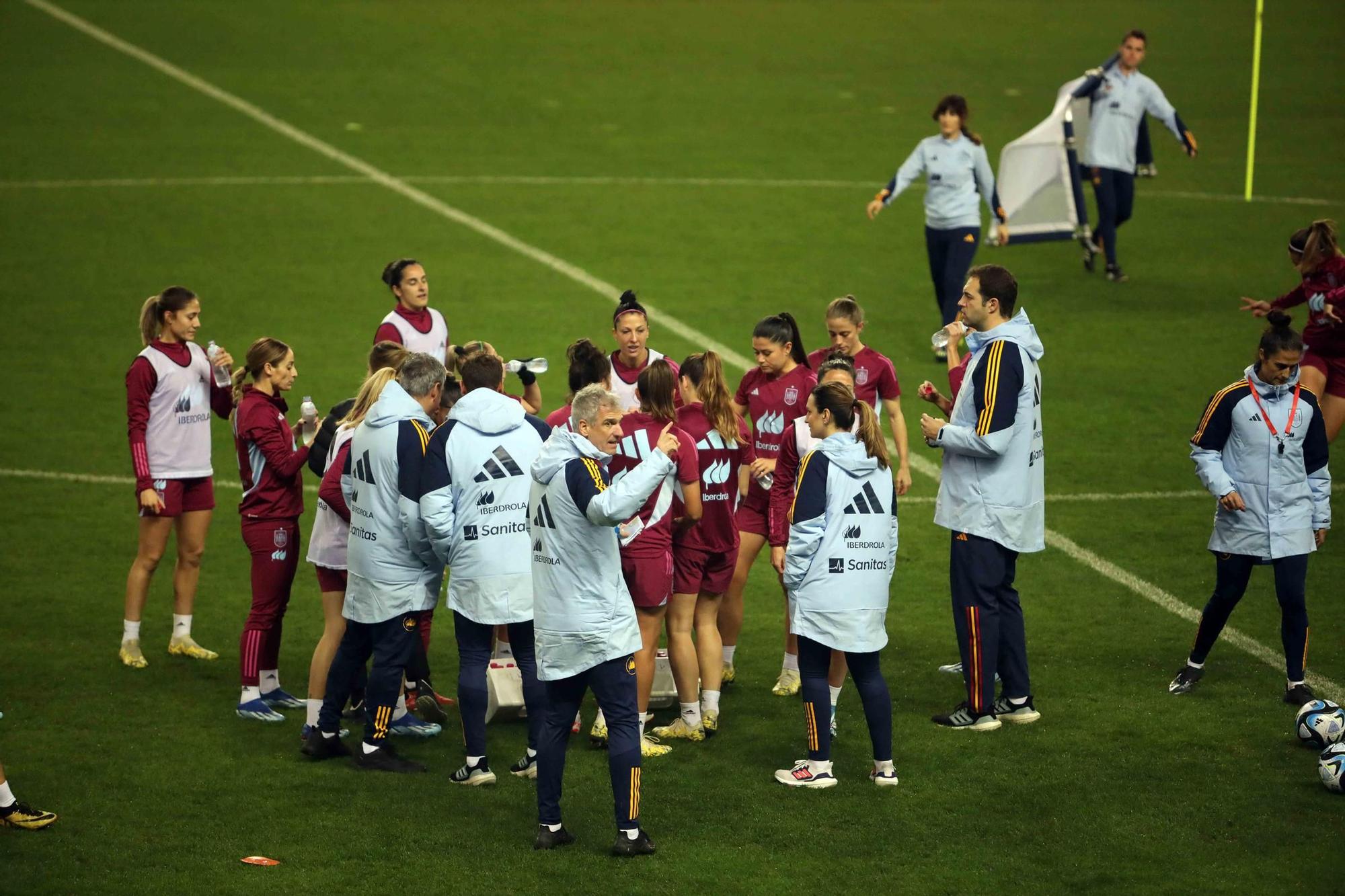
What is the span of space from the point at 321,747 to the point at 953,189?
380 inches

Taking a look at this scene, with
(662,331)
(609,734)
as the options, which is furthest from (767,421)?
(662,331)

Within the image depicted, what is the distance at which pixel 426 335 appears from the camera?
10.6 metres

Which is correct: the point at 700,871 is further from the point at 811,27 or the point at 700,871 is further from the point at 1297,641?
the point at 811,27

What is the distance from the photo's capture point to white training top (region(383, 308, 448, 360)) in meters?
10.4

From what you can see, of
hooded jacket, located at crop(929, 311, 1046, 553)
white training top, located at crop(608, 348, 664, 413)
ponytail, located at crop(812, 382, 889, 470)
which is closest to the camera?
ponytail, located at crop(812, 382, 889, 470)

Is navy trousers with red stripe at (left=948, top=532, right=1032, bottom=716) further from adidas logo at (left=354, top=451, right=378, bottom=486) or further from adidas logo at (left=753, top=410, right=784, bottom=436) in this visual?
adidas logo at (left=354, top=451, right=378, bottom=486)

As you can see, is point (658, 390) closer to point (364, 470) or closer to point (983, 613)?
point (364, 470)

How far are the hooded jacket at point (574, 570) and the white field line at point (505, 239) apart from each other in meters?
4.37

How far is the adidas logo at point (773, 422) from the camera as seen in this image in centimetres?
895

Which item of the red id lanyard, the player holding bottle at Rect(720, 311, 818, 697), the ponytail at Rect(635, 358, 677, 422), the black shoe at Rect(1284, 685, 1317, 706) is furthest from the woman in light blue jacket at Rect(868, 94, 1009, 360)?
the ponytail at Rect(635, 358, 677, 422)

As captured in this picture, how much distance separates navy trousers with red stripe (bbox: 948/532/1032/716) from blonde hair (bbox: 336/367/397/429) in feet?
9.92

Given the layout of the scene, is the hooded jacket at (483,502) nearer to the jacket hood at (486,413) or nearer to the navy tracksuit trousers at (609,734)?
the jacket hood at (486,413)

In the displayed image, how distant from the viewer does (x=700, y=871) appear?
6828mm

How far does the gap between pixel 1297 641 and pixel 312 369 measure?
10244 mm
